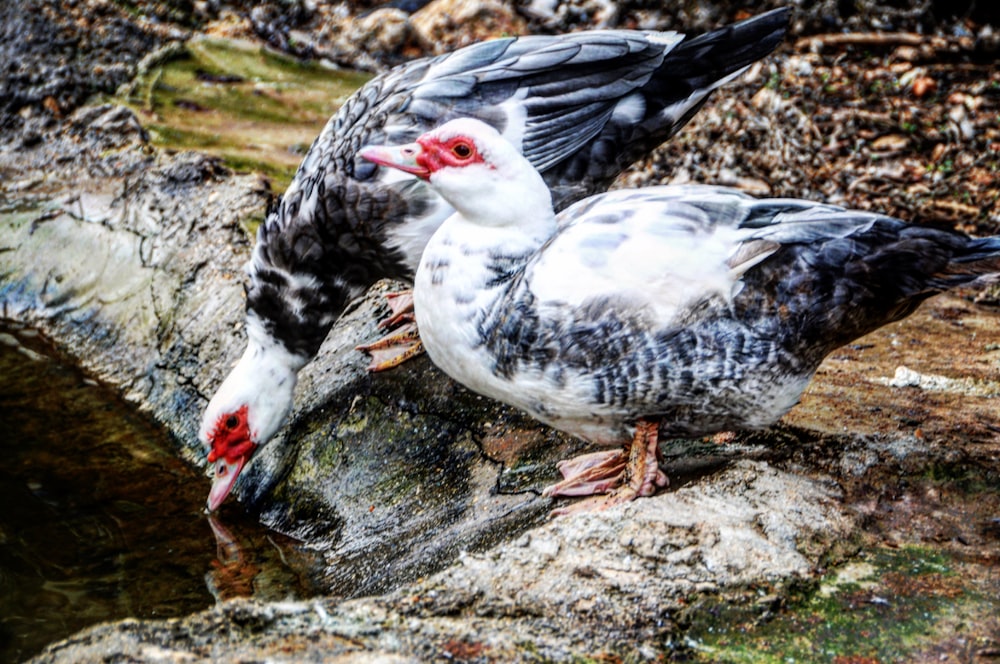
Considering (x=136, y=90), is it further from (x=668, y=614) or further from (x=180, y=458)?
(x=668, y=614)

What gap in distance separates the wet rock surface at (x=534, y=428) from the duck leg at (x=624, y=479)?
0.07m

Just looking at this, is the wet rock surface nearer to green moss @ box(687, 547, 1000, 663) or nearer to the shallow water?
green moss @ box(687, 547, 1000, 663)

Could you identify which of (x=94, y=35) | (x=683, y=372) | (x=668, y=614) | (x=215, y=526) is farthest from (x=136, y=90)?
(x=668, y=614)

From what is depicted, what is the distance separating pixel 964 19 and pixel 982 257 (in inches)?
178

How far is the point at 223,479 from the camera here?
387 cm

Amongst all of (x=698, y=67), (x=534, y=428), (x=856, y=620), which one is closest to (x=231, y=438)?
(x=534, y=428)

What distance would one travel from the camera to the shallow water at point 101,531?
321cm

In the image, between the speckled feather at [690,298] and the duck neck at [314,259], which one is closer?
the speckled feather at [690,298]

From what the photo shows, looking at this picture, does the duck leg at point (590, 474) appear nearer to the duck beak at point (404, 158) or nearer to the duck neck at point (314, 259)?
the duck beak at point (404, 158)

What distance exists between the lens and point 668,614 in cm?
230

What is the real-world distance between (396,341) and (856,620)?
2.29 m

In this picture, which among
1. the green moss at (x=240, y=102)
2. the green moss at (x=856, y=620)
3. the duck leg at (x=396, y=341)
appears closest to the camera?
the green moss at (x=856, y=620)

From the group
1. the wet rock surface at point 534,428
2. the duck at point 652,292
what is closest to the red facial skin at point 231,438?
the wet rock surface at point 534,428

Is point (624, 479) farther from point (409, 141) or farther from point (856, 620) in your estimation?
point (409, 141)
